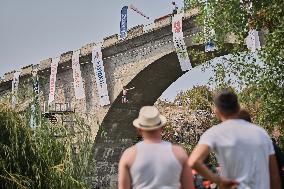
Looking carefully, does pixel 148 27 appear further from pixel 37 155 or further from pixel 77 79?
pixel 37 155

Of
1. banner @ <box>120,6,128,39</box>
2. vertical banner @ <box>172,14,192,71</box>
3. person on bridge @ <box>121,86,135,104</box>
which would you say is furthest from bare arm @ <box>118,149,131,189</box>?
person on bridge @ <box>121,86,135,104</box>

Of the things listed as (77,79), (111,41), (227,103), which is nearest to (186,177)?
(227,103)

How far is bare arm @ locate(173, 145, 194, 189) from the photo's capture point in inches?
131

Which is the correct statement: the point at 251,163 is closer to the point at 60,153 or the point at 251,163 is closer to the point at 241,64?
A: the point at 60,153

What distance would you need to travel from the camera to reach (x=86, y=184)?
31.3 ft

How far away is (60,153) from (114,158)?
607 inches

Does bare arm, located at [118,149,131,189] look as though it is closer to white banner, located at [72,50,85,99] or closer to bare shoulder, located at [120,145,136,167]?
bare shoulder, located at [120,145,136,167]

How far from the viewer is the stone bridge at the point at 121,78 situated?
846 inches

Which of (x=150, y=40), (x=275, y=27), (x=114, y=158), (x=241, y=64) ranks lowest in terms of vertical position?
(x=114, y=158)

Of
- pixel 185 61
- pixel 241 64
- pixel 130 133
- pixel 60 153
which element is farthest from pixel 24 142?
pixel 130 133

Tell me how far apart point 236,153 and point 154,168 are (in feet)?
1.82

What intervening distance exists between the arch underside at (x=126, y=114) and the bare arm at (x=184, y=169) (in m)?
17.9

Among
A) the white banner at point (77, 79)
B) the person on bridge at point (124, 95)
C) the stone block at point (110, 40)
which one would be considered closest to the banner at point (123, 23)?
the stone block at point (110, 40)

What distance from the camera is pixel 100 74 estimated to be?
77.5 ft
